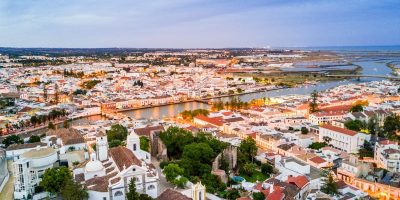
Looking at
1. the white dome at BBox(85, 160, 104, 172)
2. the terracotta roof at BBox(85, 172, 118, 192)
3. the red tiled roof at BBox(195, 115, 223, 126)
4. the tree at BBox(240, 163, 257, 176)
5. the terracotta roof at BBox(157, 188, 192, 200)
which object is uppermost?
the white dome at BBox(85, 160, 104, 172)

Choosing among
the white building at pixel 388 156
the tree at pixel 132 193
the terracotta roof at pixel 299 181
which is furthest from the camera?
the white building at pixel 388 156

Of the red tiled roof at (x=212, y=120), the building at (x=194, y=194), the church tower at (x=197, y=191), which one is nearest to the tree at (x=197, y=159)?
the building at (x=194, y=194)

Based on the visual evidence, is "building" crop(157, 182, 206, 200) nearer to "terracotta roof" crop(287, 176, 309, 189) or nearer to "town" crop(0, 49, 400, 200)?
"town" crop(0, 49, 400, 200)

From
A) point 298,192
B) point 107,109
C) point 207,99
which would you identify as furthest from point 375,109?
point 107,109

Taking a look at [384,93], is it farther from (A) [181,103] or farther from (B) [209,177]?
(B) [209,177]

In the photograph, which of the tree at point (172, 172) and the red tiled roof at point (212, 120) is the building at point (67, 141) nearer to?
the tree at point (172, 172)

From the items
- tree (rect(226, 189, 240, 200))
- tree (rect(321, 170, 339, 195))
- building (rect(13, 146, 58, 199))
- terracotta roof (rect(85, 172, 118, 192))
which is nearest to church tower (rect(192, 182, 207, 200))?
tree (rect(226, 189, 240, 200))

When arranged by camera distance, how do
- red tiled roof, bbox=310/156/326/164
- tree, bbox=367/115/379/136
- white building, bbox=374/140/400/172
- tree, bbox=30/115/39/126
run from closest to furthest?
white building, bbox=374/140/400/172 < red tiled roof, bbox=310/156/326/164 < tree, bbox=367/115/379/136 < tree, bbox=30/115/39/126
